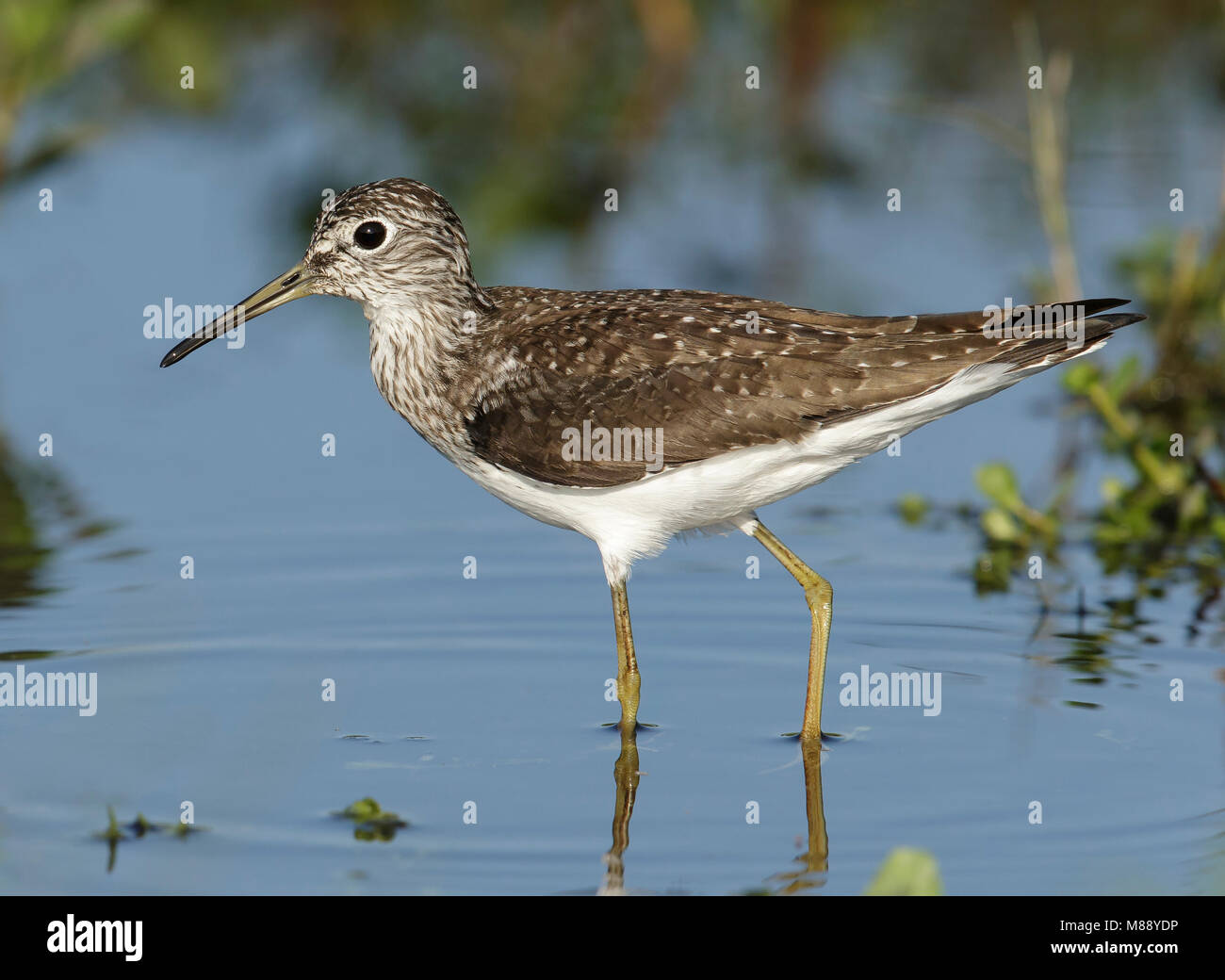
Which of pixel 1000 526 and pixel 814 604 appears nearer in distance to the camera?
pixel 814 604

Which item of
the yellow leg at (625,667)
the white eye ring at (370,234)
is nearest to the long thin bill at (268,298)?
the white eye ring at (370,234)

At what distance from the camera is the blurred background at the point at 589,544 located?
713cm

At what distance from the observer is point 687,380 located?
25.8 ft

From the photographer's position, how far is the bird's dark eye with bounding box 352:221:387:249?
8.52 meters

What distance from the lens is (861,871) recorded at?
6680 millimetres

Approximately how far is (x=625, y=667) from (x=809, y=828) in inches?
57.9

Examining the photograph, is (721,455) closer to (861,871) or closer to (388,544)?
(861,871)

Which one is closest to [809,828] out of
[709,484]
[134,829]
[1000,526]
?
[709,484]

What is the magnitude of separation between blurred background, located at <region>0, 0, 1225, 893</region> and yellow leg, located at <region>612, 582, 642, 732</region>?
0.15 m

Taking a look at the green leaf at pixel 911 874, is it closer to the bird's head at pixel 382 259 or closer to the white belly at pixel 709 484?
the white belly at pixel 709 484
